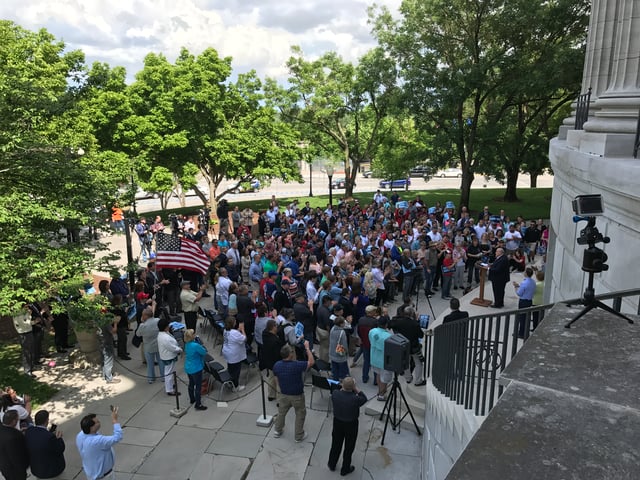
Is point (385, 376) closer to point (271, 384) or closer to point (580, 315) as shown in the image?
point (271, 384)

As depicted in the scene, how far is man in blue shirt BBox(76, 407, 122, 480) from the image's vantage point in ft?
21.9

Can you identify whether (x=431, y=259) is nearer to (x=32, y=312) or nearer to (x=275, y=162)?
(x=32, y=312)

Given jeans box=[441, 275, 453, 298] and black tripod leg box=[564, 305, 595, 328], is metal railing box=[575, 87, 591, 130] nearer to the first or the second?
black tripod leg box=[564, 305, 595, 328]

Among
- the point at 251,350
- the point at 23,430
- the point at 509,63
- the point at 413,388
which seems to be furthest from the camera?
the point at 509,63

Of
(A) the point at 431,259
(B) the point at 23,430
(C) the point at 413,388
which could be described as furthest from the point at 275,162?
(B) the point at 23,430

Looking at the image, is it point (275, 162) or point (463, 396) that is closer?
point (463, 396)

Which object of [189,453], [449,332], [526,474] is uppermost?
[526,474]

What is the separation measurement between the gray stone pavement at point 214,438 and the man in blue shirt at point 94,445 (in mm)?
1302

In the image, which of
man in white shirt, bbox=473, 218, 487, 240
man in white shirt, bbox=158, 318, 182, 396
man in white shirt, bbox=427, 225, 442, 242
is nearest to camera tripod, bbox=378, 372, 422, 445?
man in white shirt, bbox=158, 318, 182, 396

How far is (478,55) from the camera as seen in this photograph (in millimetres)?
27531

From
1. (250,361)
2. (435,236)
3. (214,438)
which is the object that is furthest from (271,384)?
(435,236)

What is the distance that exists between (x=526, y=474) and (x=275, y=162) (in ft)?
101

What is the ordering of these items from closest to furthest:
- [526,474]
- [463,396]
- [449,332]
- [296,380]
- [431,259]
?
[526,474] < [463,396] < [449,332] < [296,380] < [431,259]

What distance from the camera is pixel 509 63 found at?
26500 mm
